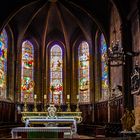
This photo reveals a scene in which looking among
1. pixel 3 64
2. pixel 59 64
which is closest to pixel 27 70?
pixel 3 64

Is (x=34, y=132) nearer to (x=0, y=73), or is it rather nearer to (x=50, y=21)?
(x=0, y=73)

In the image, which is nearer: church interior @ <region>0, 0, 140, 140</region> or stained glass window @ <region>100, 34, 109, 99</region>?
→ church interior @ <region>0, 0, 140, 140</region>

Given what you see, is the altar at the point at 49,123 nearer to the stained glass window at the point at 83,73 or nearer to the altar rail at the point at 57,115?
the altar rail at the point at 57,115

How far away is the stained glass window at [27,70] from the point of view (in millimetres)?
27328

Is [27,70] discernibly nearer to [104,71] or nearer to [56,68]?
[56,68]

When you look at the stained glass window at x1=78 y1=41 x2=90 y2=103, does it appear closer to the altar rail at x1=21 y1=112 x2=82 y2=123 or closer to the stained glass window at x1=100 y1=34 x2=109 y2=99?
the stained glass window at x1=100 y1=34 x2=109 y2=99

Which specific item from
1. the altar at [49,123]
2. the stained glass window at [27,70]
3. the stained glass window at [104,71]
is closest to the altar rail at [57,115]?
the altar at [49,123]

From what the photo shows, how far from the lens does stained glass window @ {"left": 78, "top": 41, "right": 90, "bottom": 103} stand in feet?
89.3

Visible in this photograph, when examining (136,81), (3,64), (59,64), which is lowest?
(136,81)

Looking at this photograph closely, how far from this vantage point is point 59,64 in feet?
93.9

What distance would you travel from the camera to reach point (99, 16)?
24.5 m

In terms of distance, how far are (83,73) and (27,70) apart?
466cm

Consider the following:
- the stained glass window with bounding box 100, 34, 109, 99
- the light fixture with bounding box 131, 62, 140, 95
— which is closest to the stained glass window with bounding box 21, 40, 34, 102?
the stained glass window with bounding box 100, 34, 109, 99

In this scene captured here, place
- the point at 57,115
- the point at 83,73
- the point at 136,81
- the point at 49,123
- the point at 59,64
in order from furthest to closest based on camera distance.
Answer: the point at 59,64, the point at 83,73, the point at 57,115, the point at 49,123, the point at 136,81
